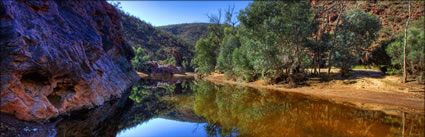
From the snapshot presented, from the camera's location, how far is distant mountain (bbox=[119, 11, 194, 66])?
7462 cm

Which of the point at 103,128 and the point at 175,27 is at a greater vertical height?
the point at 175,27

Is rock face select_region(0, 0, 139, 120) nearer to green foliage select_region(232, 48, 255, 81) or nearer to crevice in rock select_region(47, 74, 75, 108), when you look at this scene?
crevice in rock select_region(47, 74, 75, 108)

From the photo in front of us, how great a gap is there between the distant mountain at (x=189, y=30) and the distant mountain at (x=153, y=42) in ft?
70.4

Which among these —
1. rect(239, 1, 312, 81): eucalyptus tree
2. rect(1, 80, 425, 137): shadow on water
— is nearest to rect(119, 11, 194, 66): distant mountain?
rect(239, 1, 312, 81): eucalyptus tree

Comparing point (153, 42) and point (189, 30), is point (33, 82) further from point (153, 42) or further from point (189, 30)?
point (189, 30)

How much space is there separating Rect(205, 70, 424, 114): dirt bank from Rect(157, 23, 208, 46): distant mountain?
92.5 meters

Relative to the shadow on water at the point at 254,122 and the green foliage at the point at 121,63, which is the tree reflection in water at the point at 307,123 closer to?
the shadow on water at the point at 254,122

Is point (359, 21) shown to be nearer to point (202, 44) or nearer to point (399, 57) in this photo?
point (399, 57)

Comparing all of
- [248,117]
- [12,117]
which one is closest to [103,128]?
[12,117]

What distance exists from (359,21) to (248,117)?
21559 mm

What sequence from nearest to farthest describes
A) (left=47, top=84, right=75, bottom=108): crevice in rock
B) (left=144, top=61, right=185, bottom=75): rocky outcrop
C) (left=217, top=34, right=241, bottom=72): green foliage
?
(left=47, top=84, right=75, bottom=108): crevice in rock → (left=217, top=34, right=241, bottom=72): green foliage → (left=144, top=61, right=185, bottom=75): rocky outcrop

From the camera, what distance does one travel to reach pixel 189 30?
121750 millimetres

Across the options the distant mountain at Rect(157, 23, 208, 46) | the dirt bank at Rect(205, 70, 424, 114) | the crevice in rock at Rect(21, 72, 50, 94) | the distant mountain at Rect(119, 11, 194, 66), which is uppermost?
the distant mountain at Rect(157, 23, 208, 46)

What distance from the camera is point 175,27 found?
127938mm
